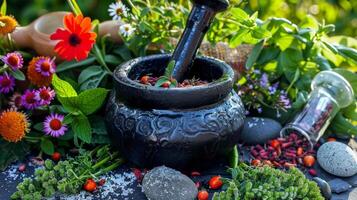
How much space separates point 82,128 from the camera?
1656 mm

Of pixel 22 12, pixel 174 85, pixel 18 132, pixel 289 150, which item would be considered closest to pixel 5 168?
pixel 18 132

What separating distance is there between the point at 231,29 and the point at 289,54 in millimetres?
247

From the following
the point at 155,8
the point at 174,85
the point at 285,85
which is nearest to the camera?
the point at 174,85

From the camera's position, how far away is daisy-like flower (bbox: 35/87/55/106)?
5.58 ft

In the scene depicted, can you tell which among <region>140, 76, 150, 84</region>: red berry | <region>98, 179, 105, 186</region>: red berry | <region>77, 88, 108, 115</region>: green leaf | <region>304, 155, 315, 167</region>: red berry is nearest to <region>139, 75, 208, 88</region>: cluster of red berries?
<region>140, 76, 150, 84</region>: red berry

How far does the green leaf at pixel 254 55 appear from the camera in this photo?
195 centimetres

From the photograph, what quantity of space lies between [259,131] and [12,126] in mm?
842

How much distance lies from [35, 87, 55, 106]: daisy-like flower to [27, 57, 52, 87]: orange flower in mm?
53

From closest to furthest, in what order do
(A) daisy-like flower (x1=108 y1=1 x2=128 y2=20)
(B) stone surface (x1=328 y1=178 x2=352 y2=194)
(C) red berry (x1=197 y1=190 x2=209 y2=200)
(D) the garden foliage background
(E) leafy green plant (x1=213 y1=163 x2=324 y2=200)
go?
(E) leafy green plant (x1=213 y1=163 x2=324 y2=200), (C) red berry (x1=197 y1=190 x2=209 y2=200), (B) stone surface (x1=328 y1=178 x2=352 y2=194), (A) daisy-like flower (x1=108 y1=1 x2=128 y2=20), (D) the garden foliage background

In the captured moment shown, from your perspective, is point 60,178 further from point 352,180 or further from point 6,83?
point 352,180

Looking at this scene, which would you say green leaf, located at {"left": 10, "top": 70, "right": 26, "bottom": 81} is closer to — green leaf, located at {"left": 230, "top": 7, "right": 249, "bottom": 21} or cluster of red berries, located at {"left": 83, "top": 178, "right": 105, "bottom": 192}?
cluster of red berries, located at {"left": 83, "top": 178, "right": 105, "bottom": 192}

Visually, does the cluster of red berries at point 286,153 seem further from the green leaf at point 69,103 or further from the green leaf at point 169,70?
the green leaf at point 69,103

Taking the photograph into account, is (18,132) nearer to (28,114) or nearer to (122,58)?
(28,114)

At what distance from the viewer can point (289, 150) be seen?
179cm
